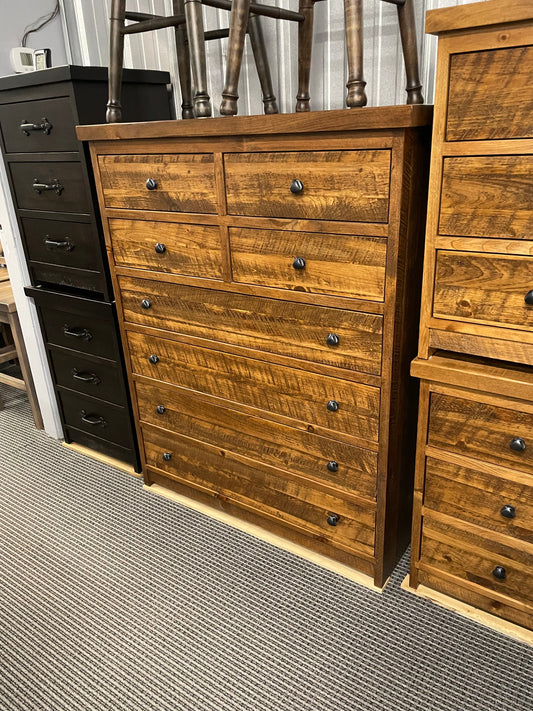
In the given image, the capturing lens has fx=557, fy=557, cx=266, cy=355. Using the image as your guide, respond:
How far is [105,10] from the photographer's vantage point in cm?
231

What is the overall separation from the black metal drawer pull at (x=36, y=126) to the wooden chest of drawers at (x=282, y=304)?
0.67 ft

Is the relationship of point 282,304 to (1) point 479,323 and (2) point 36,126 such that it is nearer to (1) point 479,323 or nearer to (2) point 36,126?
(1) point 479,323

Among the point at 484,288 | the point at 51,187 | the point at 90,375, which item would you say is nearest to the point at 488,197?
the point at 484,288

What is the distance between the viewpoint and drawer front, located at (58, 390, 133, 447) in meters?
2.17

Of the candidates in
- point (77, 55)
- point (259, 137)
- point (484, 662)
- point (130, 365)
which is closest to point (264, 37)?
point (259, 137)

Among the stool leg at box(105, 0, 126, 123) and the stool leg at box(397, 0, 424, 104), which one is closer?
the stool leg at box(397, 0, 424, 104)

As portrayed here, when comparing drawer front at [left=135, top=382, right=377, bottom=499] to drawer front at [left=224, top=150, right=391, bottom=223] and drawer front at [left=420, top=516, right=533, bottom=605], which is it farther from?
drawer front at [left=224, top=150, right=391, bottom=223]

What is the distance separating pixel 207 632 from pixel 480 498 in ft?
2.69

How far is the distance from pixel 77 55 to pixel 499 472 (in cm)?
243

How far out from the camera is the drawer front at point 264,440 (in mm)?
1544

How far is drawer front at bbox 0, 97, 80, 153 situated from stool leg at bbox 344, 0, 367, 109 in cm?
90

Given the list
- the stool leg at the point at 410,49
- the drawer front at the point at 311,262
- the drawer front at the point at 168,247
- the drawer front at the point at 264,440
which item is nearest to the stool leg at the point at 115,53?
the drawer front at the point at 168,247

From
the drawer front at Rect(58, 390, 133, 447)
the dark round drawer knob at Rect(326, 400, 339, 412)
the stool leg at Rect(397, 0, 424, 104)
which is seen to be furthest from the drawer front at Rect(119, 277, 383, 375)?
the stool leg at Rect(397, 0, 424, 104)

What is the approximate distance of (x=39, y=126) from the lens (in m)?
1.86
